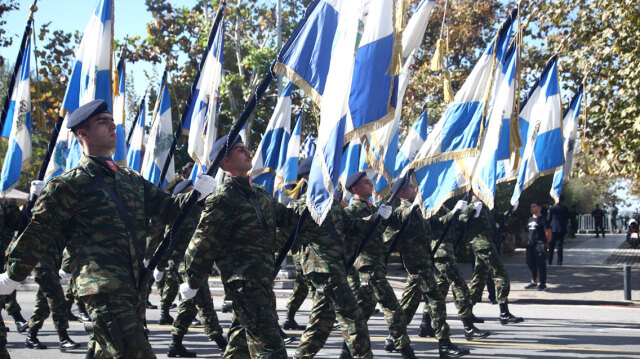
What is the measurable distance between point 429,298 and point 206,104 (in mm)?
3866

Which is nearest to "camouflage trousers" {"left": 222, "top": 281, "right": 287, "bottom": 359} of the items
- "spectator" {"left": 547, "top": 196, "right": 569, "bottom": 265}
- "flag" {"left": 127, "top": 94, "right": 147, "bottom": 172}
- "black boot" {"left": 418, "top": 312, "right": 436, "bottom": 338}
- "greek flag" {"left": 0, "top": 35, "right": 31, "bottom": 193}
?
"greek flag" {"left": 0, "top": 35, "right": 31, "bottom": 193}

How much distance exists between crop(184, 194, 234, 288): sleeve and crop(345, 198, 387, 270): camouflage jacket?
7.46 feet

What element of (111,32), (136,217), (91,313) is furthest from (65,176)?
(111,32)


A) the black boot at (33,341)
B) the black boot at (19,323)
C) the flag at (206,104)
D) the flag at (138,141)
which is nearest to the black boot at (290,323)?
the flag at (206,104)

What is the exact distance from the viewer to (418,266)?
7.55 metres

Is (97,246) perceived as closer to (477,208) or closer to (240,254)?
(240,254)

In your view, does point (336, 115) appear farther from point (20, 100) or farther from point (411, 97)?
point (411, 97)

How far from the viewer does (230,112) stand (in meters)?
21.1

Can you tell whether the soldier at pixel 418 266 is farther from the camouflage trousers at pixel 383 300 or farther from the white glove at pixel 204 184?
the white glove at pixel 204 184

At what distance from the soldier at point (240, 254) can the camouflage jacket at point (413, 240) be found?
294 cm

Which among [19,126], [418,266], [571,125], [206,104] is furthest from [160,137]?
[571,125]

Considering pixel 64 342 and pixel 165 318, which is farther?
pixel 165 318

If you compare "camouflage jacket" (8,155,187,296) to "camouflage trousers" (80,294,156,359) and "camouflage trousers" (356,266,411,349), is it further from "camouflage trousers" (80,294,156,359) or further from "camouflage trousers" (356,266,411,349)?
"camouflage trousers" (356,266,411,349)

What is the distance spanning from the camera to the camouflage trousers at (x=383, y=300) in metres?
6.62
